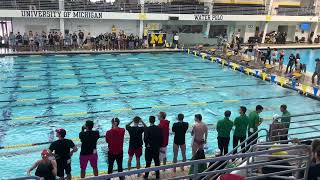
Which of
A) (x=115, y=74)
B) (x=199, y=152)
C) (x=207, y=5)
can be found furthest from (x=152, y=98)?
(x=207, y=5)

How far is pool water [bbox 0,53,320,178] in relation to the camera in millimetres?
9875

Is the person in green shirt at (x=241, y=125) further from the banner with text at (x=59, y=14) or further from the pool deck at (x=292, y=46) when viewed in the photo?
the pool deck at (x=292, y=46)

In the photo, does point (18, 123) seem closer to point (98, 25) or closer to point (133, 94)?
point (133, 94)

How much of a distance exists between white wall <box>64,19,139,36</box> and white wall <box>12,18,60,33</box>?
85 centimetres

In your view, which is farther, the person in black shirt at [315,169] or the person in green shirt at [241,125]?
the person in green shirt at [241,125]

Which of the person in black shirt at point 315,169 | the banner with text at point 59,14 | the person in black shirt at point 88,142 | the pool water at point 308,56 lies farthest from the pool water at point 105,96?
the pool water at point 308,56

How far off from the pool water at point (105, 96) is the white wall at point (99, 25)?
4972 millimetres

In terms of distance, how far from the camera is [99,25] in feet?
84.5

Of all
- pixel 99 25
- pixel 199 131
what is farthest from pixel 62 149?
pixel 99 25

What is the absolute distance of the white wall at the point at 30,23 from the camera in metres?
23.5

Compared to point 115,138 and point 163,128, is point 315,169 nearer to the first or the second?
point 163,128

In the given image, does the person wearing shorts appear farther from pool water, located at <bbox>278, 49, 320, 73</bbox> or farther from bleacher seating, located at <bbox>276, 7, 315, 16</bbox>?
bleacher seating, located at <bbox>276, 7, 315, 16</bbox>

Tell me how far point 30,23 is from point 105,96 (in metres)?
13.3

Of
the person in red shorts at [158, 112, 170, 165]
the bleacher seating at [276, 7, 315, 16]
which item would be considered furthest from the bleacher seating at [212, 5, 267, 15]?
the person in red shorts at [158, 112, 170, 165]
